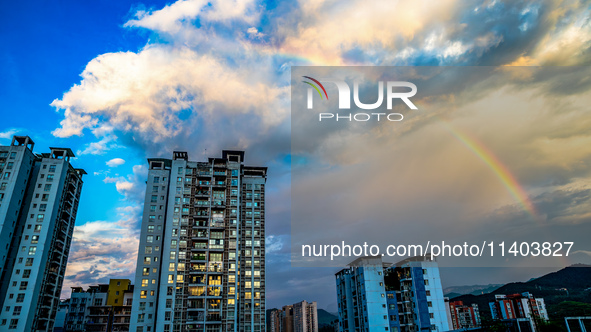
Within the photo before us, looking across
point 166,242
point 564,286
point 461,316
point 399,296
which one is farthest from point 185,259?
point 564,286

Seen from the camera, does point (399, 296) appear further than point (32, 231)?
Yes

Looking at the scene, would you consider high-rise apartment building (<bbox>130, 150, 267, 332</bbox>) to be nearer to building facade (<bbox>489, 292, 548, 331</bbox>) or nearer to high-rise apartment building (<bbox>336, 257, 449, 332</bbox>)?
high-rise apartment building (<bbox>336, 257, 449, 332</bbox>)

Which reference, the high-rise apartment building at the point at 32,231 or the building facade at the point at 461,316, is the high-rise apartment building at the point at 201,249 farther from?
the building facade at the point at 461,316

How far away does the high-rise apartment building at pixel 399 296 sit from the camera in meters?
76.5

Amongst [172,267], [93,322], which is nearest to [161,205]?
[172,267]

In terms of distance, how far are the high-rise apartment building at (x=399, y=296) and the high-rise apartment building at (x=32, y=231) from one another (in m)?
68.2

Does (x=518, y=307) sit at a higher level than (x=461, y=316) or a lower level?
higher

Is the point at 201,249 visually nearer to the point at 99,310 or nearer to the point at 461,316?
the point at 99,310

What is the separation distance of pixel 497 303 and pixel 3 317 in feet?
521

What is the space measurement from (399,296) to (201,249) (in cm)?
4497

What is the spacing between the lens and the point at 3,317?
6856 centimetres

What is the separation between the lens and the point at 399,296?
81.3 metres

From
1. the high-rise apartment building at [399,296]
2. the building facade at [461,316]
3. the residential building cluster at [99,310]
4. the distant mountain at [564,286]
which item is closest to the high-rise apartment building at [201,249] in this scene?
the high-rise apartment building at [399,296]

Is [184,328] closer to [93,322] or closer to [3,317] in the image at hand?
[3,317]
